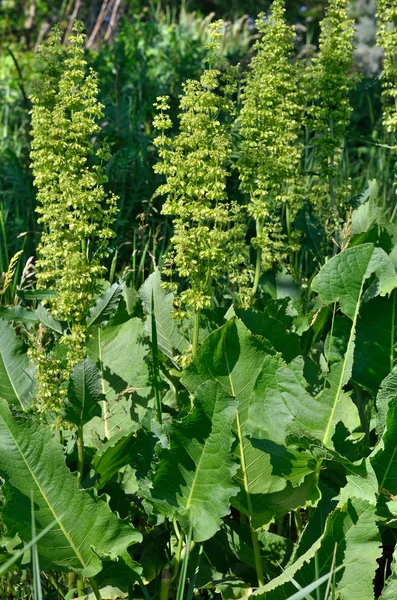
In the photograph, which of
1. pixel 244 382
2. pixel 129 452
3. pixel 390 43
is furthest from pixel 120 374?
pixel 390 43

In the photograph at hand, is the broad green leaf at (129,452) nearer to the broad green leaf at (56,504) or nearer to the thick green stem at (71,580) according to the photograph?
the broad green leaf at (56,504)

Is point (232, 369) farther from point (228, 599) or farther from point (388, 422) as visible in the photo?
point (228, 599)

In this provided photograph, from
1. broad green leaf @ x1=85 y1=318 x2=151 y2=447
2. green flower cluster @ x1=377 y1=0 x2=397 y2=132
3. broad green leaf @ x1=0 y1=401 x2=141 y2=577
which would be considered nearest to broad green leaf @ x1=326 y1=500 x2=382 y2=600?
broad green leaf @ x1=0 y1=401 x2=141 y2=577

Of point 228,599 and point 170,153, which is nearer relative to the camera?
point 228,599

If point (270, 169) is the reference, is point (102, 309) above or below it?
below

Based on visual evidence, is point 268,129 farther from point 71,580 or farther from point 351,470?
point 71,580

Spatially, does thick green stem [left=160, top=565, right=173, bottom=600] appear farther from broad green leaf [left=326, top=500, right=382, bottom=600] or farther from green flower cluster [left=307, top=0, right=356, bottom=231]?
green flower cluster [left=307, top=0, right=356, bottom=231]

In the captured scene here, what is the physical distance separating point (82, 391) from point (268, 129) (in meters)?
1.07

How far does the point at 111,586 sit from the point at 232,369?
27.1 inches

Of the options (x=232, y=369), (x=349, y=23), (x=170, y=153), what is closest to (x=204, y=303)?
(x=232, y=369)

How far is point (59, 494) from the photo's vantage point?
6.65ft

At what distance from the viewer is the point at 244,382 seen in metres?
2.21

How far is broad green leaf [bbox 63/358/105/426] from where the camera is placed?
214cm

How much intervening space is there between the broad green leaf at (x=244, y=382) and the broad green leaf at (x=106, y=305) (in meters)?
0.40
